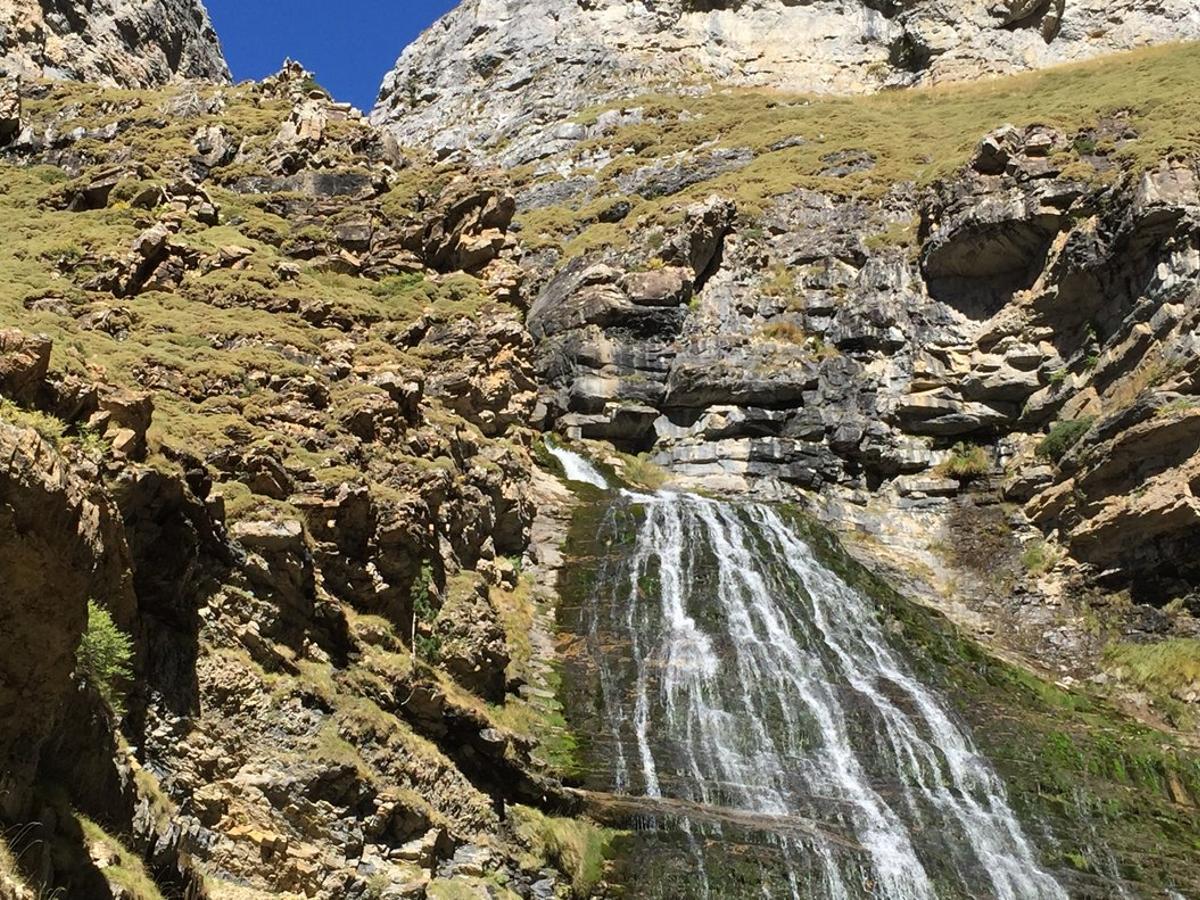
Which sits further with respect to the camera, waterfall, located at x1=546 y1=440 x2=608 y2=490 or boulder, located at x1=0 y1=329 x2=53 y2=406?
waterfall, located at x1=546 y1=440 x2=608 y2=490

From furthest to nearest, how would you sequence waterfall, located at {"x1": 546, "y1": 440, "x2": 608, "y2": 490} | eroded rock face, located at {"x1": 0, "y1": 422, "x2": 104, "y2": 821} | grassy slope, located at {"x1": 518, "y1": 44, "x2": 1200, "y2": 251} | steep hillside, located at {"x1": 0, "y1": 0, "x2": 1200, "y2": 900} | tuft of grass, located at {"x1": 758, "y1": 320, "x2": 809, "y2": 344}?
grassy slope, located at {"x1": 518, "y1": 44, "x2": 1200, "y2": 251}
tuft of grass, located at {"x1": 758, "y1": 320, "x2": 809, "y2": 344}
waterfall, located at {"x1": 546, "y1": 440, "x2": 608, "y2": 490}
steep hillside, located at {"x1": 0, "y1": 0, "x2": 1200, "y2": 900}
eroded rock face, located at {"x1": 0, "y1": 422, "x2": 104, "y2": 821}

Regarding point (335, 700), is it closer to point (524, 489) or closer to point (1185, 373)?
point (524, 489)

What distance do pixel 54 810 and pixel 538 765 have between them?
837 cm

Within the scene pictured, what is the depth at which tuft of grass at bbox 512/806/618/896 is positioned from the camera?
13414mm

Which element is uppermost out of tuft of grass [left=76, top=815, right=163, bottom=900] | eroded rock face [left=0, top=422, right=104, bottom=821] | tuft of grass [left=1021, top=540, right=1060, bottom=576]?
tuft of grass [left=1021, top=540, right=1060, bottom=576]

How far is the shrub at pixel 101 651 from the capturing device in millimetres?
8281

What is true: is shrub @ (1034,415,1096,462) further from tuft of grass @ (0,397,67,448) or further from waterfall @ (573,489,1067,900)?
tuft of grass @ (0,397,67,448)

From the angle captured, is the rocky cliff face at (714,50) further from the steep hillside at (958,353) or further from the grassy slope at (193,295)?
the grassy slope at (193,295)

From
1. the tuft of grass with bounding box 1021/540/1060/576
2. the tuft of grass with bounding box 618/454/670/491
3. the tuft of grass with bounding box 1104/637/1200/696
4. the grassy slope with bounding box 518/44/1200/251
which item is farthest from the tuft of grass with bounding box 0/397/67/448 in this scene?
Answer: the grassy slope with bounding box 518/44/1200/251

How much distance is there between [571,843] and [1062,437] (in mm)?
21627

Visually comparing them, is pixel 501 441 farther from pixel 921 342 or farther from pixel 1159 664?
pixel 921 342

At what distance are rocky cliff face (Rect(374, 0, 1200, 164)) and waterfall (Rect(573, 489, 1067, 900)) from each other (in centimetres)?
4251

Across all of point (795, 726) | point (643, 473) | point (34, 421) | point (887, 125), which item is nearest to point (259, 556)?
point (34, 421)

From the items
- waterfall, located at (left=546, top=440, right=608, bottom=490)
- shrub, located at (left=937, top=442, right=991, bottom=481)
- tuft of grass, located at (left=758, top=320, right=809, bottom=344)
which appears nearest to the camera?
waterfall, located at (left=546, top=440, right=608, bottom=490)
